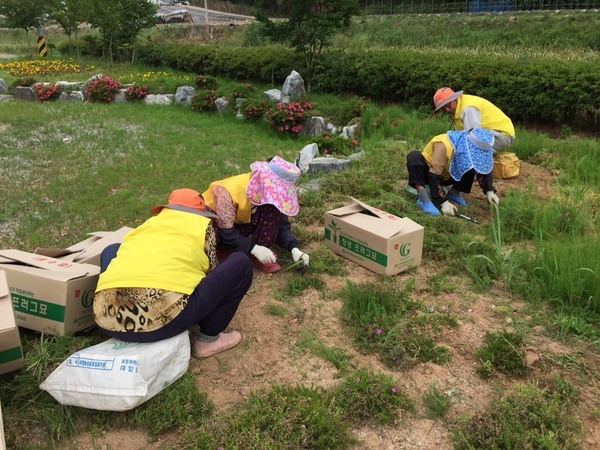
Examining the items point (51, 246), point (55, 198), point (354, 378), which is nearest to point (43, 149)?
point (55, 198)

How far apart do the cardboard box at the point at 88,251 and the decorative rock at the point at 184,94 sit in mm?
7671

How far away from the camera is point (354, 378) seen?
2295 mm

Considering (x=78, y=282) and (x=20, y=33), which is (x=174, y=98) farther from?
(x=20, y=33)

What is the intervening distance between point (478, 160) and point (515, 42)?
50.7 ft

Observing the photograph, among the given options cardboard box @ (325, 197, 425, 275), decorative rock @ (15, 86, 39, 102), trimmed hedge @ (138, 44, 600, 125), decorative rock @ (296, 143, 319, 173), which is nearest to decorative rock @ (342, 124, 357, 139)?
decorative rock @ (296, 143, 319, 173)

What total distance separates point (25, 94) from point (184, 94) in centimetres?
386

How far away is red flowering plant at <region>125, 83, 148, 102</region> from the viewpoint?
34.9ft

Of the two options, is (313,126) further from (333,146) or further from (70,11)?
(70,11)

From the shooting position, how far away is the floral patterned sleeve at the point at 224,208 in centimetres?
301

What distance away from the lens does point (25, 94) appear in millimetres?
11102

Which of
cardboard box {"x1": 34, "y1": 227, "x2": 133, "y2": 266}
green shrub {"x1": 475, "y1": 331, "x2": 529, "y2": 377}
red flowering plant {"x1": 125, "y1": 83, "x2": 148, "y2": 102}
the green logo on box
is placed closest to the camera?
green shrub {"x1": 475, "y1": 331, "x2": 529, "y2": 377}

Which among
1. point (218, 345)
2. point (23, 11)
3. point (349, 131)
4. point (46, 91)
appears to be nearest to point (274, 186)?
point (218, 345)

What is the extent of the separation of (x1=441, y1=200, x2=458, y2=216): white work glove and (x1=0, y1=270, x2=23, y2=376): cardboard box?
326cm

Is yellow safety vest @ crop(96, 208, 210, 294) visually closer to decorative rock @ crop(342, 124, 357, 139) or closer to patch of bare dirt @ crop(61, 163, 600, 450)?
patch of bare dirt @ crop(61, 163, 600, 450)
